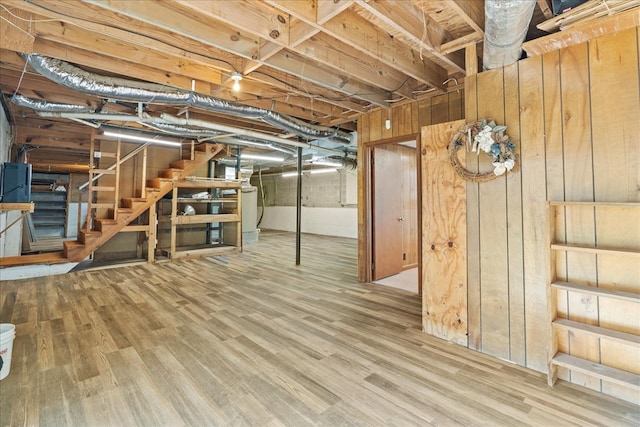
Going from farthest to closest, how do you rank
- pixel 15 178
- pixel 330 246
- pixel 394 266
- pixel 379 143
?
pixel 330 246
pixel 394 266
pixel 379 143
pixel 15 178

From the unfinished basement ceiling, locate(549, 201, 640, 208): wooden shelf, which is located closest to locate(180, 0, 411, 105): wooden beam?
the unfinished basement ceiling

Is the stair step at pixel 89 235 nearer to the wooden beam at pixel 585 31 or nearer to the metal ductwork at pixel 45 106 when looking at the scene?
the metal ductwork at pixel 45 106

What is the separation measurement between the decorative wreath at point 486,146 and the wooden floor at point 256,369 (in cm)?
141

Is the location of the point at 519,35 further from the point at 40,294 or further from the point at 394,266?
the point at 40,294

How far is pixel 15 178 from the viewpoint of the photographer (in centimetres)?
338

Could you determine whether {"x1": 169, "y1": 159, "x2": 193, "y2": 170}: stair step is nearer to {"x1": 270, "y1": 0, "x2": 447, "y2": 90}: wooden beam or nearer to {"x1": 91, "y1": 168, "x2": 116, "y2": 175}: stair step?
{"x1": 91, "y1": 168, "x2": 116, "y2": 175}: stair step

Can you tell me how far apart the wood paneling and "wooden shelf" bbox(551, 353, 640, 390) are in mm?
646

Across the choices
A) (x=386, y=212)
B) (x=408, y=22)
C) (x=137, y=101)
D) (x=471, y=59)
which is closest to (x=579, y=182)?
(x=471, y=59)

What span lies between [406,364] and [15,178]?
470cm

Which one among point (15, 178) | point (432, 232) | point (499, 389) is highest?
point (15, 178)

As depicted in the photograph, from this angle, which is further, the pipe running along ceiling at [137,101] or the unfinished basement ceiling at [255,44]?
the pipe running along ceiling at [137,101]

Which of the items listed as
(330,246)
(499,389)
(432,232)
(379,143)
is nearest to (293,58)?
(379,143)

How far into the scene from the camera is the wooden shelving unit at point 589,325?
5.24ft

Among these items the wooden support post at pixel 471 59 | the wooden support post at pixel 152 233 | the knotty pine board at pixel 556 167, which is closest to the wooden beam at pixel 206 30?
the wooden support post at pixel 471 59
